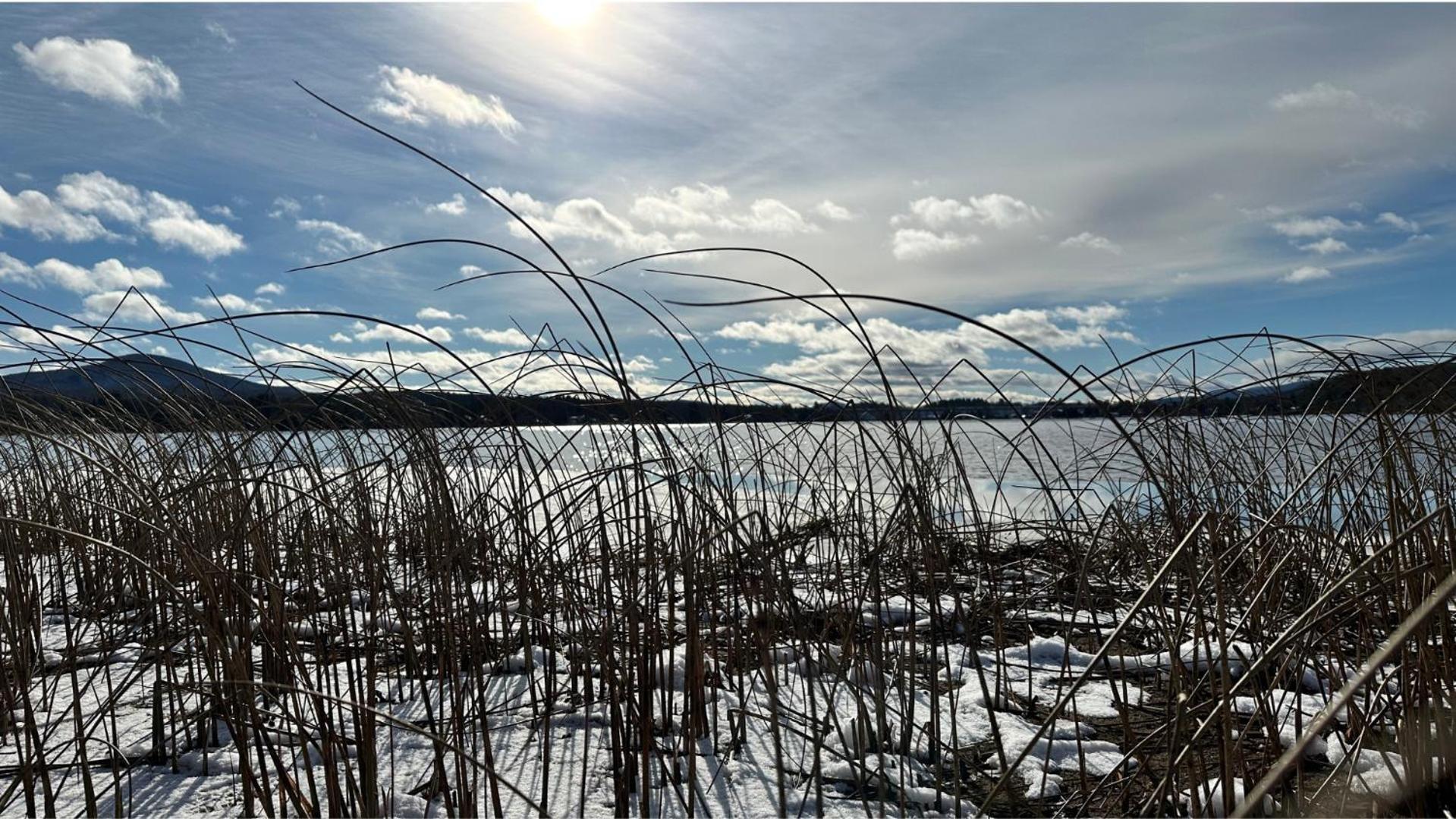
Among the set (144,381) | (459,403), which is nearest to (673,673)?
(459,403)

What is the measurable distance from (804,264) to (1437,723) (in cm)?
162

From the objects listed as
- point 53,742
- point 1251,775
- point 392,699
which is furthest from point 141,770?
point 1251,775

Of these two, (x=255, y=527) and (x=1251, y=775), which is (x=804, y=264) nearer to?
(x=255, y=527)

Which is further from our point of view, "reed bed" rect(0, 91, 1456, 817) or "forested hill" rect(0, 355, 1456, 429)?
"forested hill" rect(0, 355, 1456, 429)

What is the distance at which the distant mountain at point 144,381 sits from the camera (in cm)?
228

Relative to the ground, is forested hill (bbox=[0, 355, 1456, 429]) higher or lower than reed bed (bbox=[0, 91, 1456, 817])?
higher

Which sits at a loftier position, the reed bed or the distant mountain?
the distant mountain

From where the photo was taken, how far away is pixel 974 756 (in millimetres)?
2438

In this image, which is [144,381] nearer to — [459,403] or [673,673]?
[459,403]

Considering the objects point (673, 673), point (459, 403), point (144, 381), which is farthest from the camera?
point (459, 403)

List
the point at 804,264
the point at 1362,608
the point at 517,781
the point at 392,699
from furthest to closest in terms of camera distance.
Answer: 1. the point at 392,699
2. the point at 517,781
3. the point at 1362,608
4. the point at 804,264

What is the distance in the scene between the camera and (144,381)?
8.51ft

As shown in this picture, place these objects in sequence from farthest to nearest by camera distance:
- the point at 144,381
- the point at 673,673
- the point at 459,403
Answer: the point at 459,403 → the point at 144,381 → the point at 673,673

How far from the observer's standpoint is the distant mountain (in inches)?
89.6
